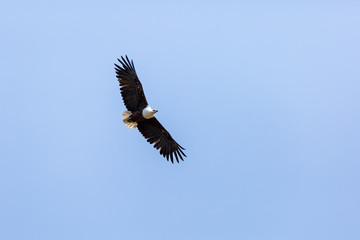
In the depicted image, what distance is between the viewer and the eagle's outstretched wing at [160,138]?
23.0m

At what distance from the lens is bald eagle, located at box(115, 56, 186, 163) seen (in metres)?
22.1

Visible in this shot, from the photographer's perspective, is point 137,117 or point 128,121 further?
point 128,121

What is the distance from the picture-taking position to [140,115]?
2225 cm

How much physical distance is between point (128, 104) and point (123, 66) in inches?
48.7

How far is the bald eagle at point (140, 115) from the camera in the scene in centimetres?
2206

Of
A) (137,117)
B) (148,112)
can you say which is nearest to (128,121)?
(137,117)

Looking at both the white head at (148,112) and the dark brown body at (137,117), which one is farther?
the dark brown body at (137,117)

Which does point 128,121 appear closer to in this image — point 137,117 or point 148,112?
point 137,117

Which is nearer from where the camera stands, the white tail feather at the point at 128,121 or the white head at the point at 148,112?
the white head at the point at 148,112

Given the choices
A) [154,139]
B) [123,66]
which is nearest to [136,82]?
[123,66]

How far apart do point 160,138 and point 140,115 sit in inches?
55.1

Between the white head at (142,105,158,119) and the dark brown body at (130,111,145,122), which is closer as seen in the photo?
the white head at (142,105,158,119)

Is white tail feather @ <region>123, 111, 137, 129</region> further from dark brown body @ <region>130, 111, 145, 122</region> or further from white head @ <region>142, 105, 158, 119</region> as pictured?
white head @ <region>142, 105, 158, 119</region>

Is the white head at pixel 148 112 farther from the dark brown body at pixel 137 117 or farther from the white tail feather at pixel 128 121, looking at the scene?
the white tail feather at pixel 128 121
